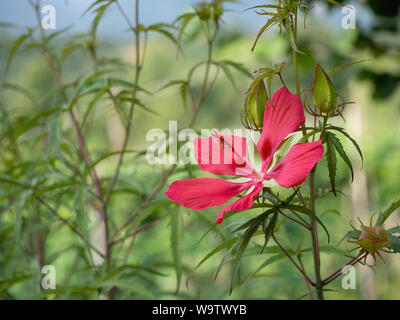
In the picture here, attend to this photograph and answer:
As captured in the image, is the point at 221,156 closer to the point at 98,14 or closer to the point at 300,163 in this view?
the point at 300,163

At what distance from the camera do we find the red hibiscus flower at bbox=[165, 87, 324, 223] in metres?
0.22

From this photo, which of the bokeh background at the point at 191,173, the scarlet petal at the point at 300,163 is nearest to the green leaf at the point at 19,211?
the bokeh background at the point at 191,173

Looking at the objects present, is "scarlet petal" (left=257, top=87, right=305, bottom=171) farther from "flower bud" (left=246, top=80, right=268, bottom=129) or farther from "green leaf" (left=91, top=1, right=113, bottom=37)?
"green leaf" (left=91, top=1, right=113, bottom=37)

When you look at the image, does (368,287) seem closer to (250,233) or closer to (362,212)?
(362,212)

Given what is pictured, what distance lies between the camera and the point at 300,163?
219 mm

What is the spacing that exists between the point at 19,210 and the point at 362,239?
32cm

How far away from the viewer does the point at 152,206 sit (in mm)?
438

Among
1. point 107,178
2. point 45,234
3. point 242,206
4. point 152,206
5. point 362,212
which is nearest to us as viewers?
point 242,206

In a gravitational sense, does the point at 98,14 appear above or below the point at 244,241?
above

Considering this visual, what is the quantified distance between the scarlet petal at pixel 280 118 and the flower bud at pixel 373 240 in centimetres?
7

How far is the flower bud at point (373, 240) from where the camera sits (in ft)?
0.83

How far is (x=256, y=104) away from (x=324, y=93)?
0.12ft

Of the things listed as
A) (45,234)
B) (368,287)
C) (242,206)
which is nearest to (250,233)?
(242,206)

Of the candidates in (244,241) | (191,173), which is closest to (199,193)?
(244,241)
